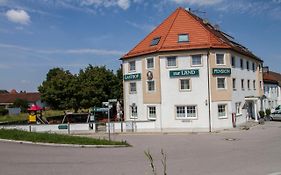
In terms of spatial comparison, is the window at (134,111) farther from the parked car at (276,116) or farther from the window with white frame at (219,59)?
the parked car at (276,116)

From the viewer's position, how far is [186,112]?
114ft

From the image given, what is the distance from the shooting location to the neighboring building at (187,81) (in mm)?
34531

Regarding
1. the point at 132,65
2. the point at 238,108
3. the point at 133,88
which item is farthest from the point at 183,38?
the point at 238,108

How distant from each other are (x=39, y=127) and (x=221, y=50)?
1823cm

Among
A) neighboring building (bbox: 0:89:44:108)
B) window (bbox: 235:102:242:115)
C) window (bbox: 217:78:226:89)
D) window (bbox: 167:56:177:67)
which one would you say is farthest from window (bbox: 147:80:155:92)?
neighboring building (bbox: 0:89:44:108)

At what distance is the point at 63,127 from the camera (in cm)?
3019

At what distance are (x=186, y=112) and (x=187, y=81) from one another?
9.65ft

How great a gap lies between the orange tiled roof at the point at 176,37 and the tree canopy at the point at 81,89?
13130mm

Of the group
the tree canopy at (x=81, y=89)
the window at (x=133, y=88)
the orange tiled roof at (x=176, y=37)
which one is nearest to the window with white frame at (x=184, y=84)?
the orange tiled roof at (x=176, y=37)

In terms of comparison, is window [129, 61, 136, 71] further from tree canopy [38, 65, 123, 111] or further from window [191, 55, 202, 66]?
tree canopy [38, 65, 123, 111]

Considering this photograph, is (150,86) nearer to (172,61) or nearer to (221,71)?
(172,61)

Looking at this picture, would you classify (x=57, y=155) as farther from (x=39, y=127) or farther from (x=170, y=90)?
(x=170, y=90)

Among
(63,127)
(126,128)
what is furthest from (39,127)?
(126,128)

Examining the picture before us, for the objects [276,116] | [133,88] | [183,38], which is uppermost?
[183,38]
